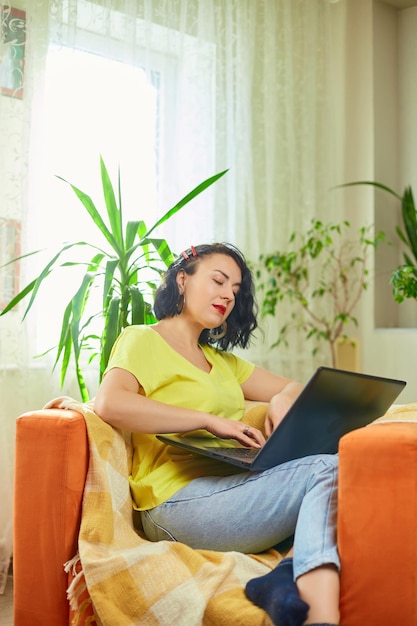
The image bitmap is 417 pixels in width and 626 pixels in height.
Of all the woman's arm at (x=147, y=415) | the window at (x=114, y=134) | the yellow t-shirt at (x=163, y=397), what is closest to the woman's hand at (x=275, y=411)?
the yellow t-shirt at (x=163, y=397)

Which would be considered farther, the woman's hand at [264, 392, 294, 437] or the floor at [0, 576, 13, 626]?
the floor at [0, 576, 13, 626]

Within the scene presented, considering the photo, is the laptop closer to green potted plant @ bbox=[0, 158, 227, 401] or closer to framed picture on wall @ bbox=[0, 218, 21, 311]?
green potted plant @ bbox=[0, 158, 227, 401]

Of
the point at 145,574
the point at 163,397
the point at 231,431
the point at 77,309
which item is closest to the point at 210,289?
the point at 163,397

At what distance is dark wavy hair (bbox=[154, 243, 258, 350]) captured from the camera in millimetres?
2277

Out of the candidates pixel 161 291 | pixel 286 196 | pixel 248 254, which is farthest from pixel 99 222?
pixel 286 196

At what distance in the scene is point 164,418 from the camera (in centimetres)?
194

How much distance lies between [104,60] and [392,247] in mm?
1937

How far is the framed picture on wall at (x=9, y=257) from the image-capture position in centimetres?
281

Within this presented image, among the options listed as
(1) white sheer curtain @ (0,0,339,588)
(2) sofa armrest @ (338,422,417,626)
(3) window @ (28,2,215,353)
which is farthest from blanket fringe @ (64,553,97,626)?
(3) window @ (28,2,215,353)

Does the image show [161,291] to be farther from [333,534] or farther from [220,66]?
[220,66]

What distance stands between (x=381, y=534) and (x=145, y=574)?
521mm

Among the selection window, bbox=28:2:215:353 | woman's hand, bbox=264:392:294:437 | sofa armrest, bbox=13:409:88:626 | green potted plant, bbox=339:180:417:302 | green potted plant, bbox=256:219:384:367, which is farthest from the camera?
green potted plant, bbox=339:180:417:302

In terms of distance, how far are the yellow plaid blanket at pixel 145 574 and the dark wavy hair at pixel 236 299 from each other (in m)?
0.49

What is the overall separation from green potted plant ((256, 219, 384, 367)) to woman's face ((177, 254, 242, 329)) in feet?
4.39
